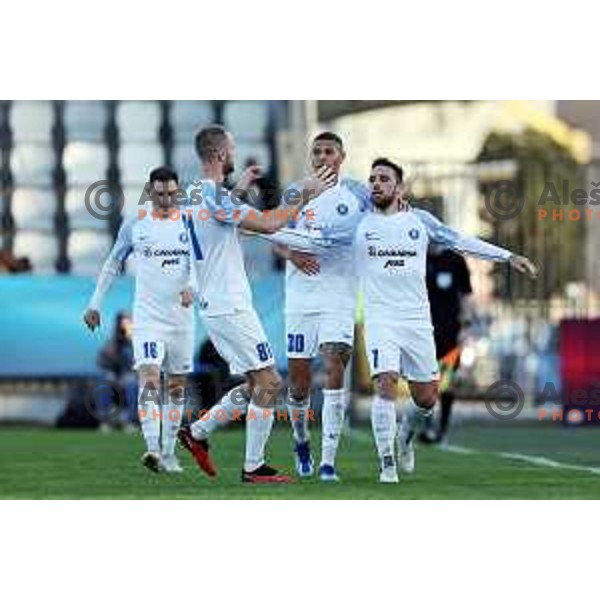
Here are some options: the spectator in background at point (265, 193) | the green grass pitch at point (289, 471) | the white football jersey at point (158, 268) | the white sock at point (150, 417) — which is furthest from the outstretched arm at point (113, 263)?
the spectator in background at point (265, 193)

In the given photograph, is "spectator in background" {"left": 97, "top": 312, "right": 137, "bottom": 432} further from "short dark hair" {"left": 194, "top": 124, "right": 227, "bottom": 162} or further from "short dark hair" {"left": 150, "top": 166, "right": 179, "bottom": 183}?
"short dark hair" {"left": 194, "top": 124, "right": 227, "bottom": 162}

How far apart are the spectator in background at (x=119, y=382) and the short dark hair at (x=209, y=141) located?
33.4 ft

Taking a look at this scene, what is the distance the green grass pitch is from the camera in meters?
11.8

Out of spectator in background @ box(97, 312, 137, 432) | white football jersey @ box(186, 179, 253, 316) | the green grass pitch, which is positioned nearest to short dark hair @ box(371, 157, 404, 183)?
white football jersey @ box(186, 179, 253, 316)

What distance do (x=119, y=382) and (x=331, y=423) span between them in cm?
998

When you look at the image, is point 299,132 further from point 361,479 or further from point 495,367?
point 361,479

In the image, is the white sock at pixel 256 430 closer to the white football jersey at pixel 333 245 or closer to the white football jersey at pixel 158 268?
the white football jersey at pixel 333 245

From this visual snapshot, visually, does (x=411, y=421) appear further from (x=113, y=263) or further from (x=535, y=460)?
(x=113, y=263)

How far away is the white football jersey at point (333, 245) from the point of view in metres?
12.2

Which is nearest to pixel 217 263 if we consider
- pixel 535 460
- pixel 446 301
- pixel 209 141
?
pixel 209 141

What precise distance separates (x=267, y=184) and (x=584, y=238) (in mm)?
5841

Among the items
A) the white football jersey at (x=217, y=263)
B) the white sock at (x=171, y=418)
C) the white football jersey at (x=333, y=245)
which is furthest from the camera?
the white sock at (x=171, y=418)

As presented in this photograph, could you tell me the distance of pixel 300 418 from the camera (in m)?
12.4
